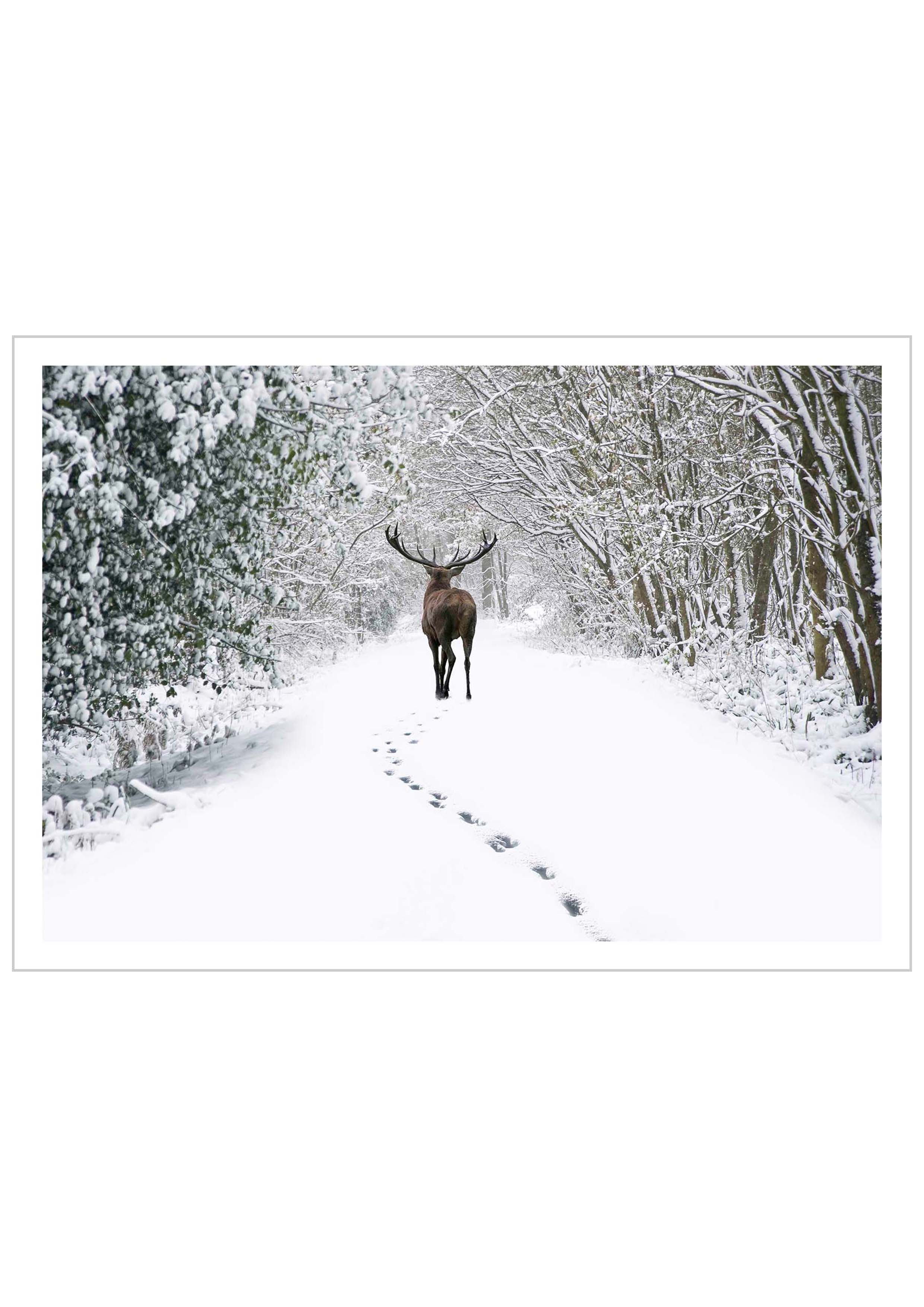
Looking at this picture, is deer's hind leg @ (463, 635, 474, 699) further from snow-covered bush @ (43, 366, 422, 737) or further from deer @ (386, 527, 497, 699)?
snow-covered bush @ (43, 366, 422, 737)

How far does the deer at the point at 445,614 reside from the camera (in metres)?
4.08

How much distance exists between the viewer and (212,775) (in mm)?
3416

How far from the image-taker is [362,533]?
3725 millimetres

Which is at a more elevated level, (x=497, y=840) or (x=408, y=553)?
(x=408, y=553)

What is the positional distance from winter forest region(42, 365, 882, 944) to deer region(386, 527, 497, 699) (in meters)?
0.04

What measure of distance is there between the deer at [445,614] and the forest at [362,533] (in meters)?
0.09

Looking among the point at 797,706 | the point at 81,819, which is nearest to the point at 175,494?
the point at 81,819

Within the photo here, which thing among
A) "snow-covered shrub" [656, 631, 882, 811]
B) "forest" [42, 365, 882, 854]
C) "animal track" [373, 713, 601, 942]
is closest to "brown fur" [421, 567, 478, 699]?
"forest" [42, 365, 882, 854]

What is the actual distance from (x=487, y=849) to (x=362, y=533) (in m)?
1.67

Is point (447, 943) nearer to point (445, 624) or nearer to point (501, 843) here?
point (501, 843)

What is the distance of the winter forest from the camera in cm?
311
